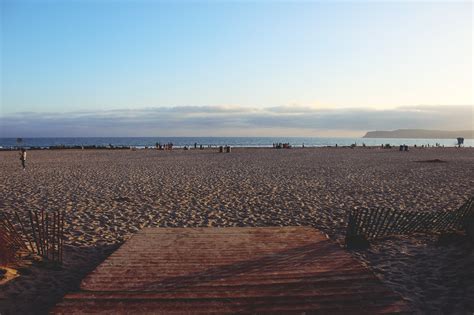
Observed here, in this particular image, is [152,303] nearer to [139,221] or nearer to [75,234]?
[75,234]

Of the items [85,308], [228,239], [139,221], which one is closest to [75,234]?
[139,221]

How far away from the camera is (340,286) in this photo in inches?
188

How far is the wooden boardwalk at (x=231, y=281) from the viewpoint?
426 cm

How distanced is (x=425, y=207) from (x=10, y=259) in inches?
460

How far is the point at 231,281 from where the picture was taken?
4961 millimetres

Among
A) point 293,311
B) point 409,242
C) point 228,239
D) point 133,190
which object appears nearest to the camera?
point 293,311

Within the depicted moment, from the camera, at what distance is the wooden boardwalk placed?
4.26m

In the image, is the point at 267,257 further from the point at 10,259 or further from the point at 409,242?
the point at 10,259

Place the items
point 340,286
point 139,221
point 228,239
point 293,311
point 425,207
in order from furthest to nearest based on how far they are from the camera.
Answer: point 425,207
point 139,221
point 228,239
point 340,286
point 293,311

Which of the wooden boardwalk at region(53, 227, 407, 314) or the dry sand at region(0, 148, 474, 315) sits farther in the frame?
the dry sand at region(0, 148, 474, 315)

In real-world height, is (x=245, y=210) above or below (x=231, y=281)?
below

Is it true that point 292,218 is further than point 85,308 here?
Yes

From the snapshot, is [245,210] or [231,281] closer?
[231,281]

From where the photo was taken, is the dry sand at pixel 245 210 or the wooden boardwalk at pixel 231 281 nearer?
the wooden boardwalk at pixel 231 281
